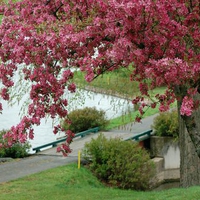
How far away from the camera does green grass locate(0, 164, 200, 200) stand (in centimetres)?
1370

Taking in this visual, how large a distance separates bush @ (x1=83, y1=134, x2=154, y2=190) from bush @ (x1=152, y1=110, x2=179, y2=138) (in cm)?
372

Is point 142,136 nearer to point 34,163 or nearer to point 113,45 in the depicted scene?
point 34,163

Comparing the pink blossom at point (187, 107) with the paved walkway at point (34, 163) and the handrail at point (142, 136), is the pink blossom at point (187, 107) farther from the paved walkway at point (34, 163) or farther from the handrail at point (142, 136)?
the handrail at point (142, 136)

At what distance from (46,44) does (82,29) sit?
631mm

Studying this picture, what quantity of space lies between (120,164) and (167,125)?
16.6 feet

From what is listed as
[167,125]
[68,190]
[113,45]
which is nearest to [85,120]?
[167,125]

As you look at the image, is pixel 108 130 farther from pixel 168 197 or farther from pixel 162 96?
pixel 162 96

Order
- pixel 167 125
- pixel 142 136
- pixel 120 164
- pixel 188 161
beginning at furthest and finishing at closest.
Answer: pixel 142 136 < pixel 167 125 < pixel 120 164 < pixel 188 161

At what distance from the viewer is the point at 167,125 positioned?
23.2 metres

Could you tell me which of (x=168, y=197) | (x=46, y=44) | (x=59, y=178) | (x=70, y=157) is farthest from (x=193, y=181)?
(x=46, y=44)

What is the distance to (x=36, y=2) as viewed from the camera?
1047cm

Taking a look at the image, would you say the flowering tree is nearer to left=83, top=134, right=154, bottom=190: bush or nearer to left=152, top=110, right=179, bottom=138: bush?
left=83, top=134, right=154, bottom=190: bush

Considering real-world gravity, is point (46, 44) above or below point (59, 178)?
above

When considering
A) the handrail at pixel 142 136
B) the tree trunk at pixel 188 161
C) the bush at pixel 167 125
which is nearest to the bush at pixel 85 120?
the handrail at pixel 142 136
